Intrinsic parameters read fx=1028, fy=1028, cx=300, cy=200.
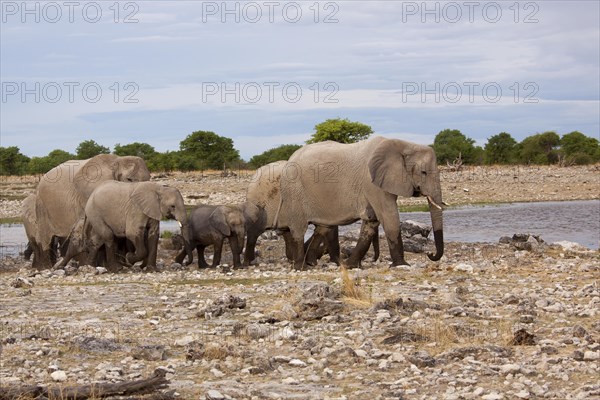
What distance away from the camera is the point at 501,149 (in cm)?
7944

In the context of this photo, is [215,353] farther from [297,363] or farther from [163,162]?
[163,162]

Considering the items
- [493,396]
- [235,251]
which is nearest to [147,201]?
[235,251]

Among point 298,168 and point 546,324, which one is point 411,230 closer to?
point 298,168

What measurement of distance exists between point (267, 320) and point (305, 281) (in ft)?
13.6

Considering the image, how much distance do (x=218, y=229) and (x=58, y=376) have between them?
1161 centimetres

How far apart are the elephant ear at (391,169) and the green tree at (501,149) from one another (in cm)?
5688

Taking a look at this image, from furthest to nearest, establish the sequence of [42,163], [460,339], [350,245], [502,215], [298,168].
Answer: [42,163] → [502,215] → [350,245] → [298,168] → [460,339]

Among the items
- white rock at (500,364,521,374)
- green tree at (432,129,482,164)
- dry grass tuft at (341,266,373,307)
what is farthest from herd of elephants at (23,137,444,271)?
green tree at (432,129,482,164)

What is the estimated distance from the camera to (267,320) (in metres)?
13.1

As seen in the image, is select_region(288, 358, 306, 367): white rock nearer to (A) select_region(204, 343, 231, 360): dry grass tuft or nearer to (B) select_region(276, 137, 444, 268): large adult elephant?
(A) select_region(204, 343, 231, 360): dry grass tuft

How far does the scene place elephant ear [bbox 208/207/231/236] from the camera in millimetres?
21578

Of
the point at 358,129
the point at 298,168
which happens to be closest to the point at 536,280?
the point at 298,168

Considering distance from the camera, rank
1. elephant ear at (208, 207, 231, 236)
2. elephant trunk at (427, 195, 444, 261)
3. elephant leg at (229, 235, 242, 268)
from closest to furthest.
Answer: elephant trunk at (427, 195, 444, 261)
elephant leg at (229, 235, 242, 268)
elephant ear at (208, 207, 231, 236)

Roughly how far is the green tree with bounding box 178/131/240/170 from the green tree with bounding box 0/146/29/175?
509 inches
